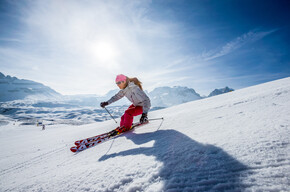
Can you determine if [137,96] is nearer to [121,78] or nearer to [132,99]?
[132,99]

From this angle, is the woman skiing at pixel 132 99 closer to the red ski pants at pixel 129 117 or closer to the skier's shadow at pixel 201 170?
the red ski pants at pixel 129 117

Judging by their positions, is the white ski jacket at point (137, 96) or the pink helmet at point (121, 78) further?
the pink helmet at point (121, 78)

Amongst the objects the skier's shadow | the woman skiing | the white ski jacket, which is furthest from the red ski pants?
the skier's shadow

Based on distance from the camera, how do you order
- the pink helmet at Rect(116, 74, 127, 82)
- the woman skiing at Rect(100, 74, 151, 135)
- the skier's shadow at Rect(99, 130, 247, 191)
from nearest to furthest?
the skier's shadow at Rect(99, 130, 247, 191)
the woman skiing at Rect(100, 74, 151, 135)
the pink helmet at Rect(116, 74, 127, 82)

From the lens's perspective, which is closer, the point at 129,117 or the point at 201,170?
the point at 201,170

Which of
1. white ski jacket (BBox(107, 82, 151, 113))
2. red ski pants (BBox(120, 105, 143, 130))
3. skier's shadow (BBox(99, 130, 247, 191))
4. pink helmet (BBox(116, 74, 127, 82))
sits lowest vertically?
skier's shadow (BBox(99, 130, 247, 191))

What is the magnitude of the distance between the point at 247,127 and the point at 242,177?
101cm

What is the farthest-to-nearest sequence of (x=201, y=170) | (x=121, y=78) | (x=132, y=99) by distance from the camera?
(x=121, y=78) → (x=132, y=99) → (x=201, y=170)

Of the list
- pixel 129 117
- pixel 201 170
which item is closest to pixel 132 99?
pixel 129 117

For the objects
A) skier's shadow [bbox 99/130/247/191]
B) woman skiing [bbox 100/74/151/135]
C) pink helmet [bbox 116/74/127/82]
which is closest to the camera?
skier's shadow [bbox 99/130/247/191]

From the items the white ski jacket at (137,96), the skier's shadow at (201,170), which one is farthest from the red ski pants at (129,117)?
the skier's shadow at (201,170)

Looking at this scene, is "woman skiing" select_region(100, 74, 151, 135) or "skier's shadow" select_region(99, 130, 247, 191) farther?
"woman skiing" select_region(100, 74, 151, 135)

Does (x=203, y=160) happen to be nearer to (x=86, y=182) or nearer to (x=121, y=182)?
(x=121, y=182)

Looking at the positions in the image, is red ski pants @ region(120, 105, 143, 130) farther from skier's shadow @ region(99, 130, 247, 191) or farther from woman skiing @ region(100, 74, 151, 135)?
skier's shadow @ region(99, 130, 247, 191)
